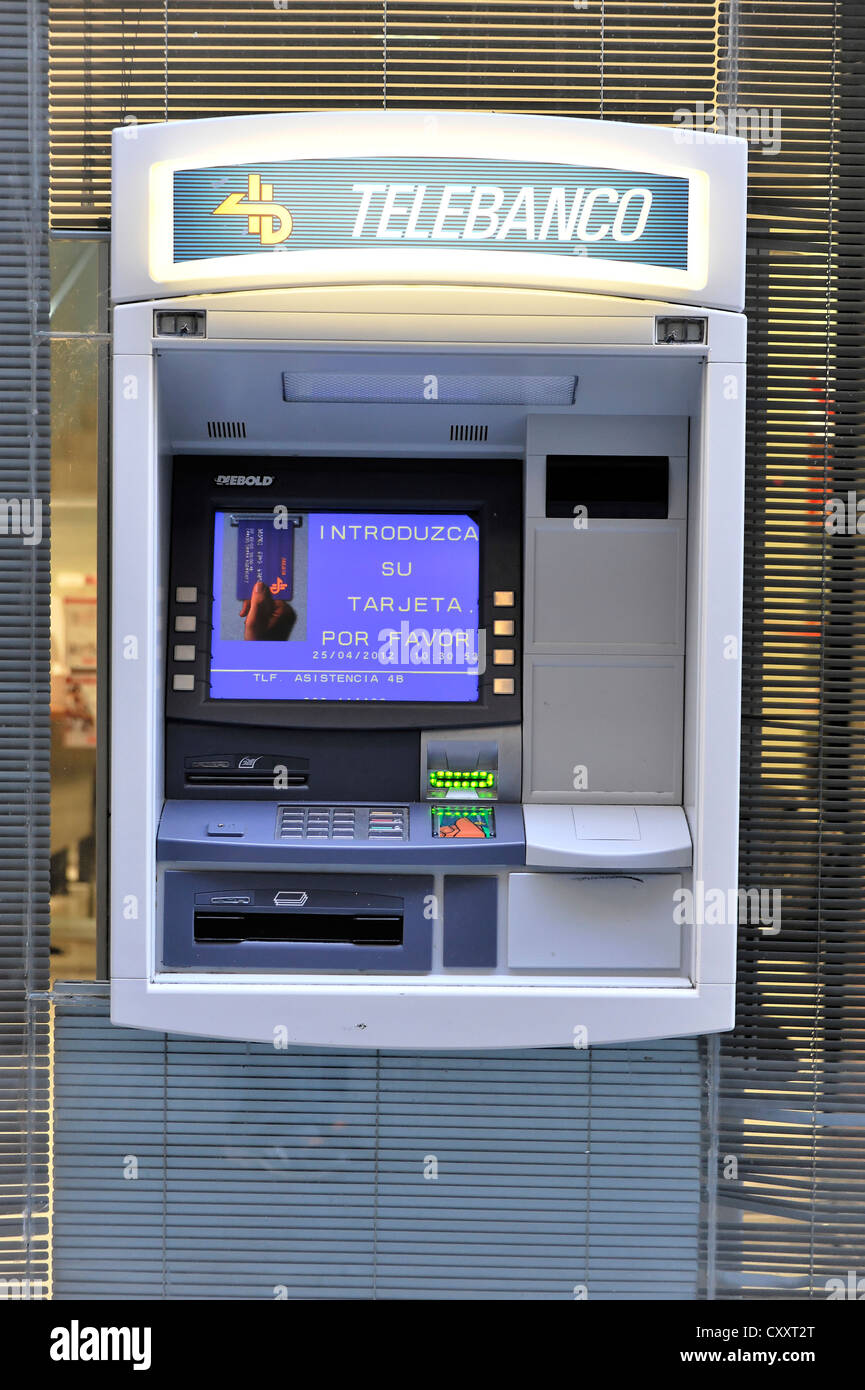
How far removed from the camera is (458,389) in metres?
2.83

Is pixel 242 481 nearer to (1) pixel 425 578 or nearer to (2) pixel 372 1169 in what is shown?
(1) pixel 425 578

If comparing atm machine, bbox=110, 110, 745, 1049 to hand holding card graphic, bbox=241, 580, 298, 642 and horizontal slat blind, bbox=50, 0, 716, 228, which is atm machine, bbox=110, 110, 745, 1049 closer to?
hand holding card graphic, bbox=241, 580, 298, 642

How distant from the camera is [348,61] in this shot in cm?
339

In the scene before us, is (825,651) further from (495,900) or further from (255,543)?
(255,543)

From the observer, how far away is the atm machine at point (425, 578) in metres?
2.61

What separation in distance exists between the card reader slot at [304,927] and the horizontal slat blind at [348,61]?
2.03 m

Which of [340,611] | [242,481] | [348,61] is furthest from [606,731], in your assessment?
[348,61]

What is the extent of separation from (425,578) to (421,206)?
2.85 feet

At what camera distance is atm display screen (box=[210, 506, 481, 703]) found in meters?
2.97

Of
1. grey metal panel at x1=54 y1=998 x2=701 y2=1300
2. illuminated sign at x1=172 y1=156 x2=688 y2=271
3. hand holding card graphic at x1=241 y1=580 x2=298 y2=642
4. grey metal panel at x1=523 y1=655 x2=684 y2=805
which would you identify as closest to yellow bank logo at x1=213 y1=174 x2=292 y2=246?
illuminated sign at x1=172 y1=156 x2=688 y2=271

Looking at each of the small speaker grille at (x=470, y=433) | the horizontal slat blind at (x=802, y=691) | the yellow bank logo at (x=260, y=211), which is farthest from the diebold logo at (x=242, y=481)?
the horizontal slat blind at (x=802, y=691)

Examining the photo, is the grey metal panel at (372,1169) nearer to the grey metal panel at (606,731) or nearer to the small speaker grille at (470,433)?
the grey metal panel at (606,731)

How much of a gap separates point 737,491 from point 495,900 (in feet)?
3.61
